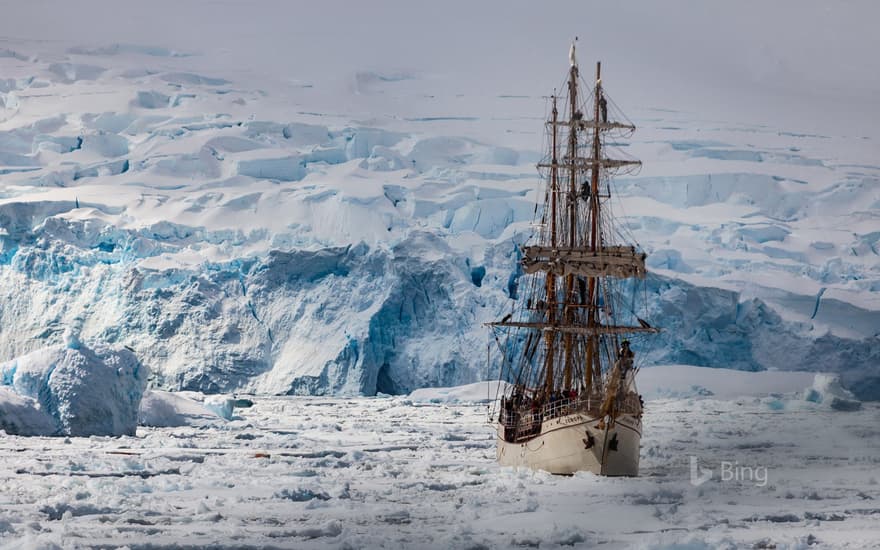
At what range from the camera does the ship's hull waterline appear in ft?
55.9

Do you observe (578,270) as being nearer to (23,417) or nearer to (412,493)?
(412,493)

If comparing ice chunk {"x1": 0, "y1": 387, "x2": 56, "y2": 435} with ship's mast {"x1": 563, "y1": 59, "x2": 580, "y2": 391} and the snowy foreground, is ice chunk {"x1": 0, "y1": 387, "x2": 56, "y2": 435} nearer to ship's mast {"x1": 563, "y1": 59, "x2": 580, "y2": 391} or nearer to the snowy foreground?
the snowy foreground

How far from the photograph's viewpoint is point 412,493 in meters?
15.0

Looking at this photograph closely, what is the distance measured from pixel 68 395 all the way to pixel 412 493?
10.1m

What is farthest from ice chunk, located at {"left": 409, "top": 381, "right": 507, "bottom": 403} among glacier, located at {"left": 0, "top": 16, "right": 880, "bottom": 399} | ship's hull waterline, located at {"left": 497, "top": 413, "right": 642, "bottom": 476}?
ship's hull waterline, located at {"left": 497, "top": 413, "right": 642, "bottom": 476}

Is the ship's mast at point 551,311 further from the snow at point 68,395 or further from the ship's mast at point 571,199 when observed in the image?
the snow at point 68,395

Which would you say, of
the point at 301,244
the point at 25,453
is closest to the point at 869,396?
the point at 301,244

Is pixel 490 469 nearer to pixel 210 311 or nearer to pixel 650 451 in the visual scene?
pixel 650 451

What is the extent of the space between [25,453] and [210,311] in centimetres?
2035

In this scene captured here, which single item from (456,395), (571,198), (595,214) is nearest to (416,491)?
(595,214)

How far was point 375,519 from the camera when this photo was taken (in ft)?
41.6

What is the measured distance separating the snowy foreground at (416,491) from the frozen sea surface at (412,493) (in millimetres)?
35

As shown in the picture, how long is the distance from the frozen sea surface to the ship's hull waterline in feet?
1.66

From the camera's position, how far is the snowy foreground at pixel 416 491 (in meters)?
11.3
